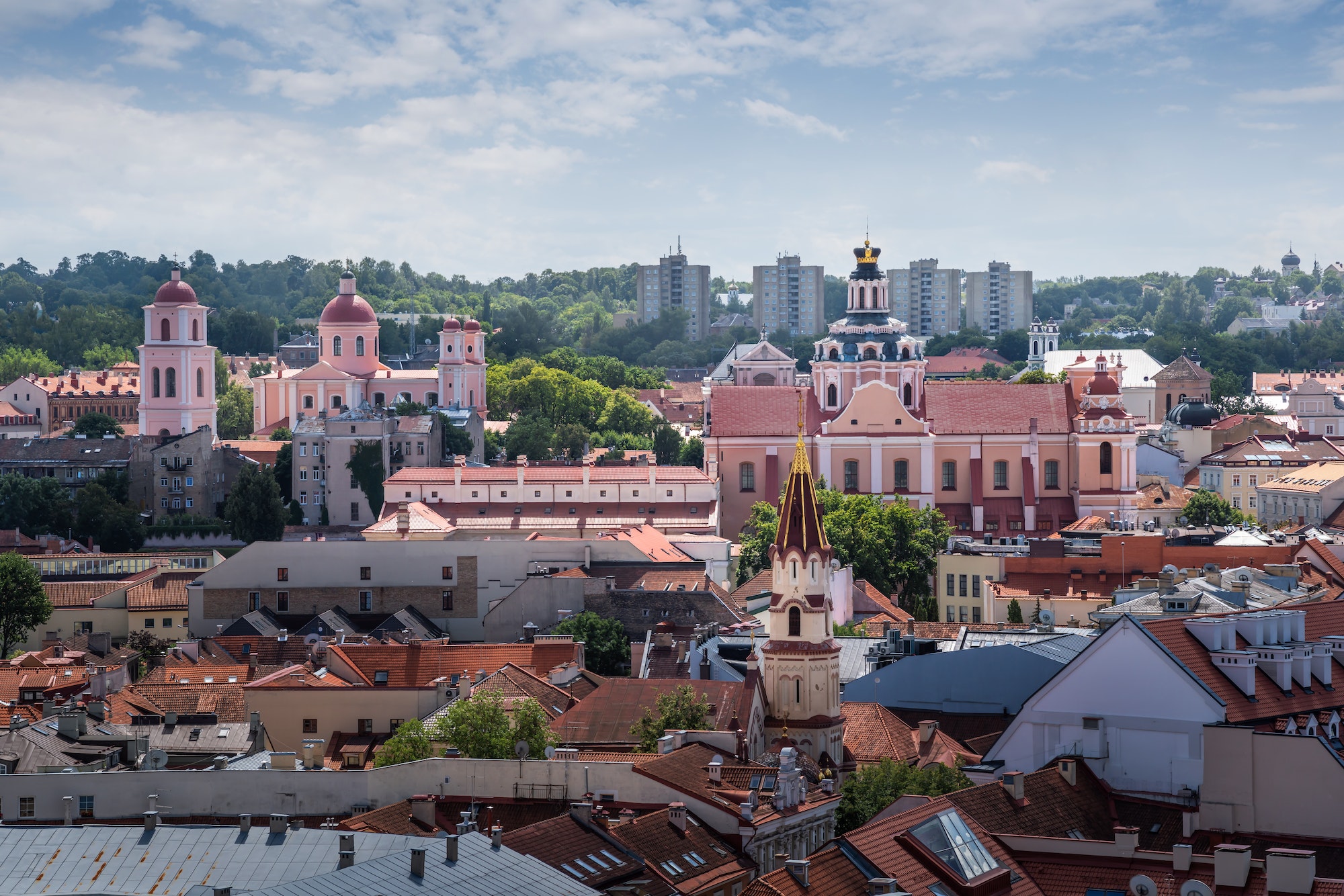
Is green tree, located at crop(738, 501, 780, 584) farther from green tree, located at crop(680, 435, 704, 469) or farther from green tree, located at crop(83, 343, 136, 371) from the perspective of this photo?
green tree, located at crop(83, 343, 136, 371)

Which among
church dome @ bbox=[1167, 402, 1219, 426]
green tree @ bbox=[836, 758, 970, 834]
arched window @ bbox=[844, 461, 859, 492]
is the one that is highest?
church dome @ bbox=[1167, 402, 1219, 426]

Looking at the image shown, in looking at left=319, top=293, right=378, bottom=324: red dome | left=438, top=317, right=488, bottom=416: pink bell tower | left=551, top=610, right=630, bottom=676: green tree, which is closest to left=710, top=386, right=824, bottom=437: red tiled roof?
left=551, top=610, right=630, bottom=676: green tree

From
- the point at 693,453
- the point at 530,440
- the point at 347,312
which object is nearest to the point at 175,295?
the point at 347,312

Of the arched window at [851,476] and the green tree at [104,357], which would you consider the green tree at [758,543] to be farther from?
the green tree at [104,357]

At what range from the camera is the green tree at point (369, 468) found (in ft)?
310

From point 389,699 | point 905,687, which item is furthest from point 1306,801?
point 389,699

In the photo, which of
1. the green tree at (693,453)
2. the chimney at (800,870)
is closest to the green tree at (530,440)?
the green tree at (693,453)

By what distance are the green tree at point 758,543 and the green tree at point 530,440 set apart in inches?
1243

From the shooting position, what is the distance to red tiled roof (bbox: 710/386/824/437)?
85125 mm

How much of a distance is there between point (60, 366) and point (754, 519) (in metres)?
86.4

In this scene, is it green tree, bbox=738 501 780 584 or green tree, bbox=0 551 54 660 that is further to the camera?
green tree, bbox=738 501 780 584

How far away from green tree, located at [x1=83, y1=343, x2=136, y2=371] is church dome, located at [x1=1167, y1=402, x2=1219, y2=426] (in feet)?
228

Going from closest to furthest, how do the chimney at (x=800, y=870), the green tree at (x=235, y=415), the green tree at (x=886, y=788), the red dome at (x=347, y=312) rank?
the chimney at (x=800, y=870) < the green tree at (x=886, y=788) < the red dome at (x=347, y=312) < the green tree at (x=235, y=415)

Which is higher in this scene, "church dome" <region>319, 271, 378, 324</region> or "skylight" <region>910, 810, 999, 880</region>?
"church dome" <region>319, 271, 378, 324</region>
